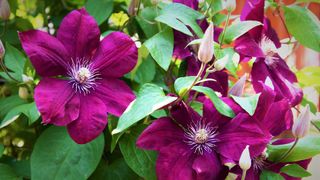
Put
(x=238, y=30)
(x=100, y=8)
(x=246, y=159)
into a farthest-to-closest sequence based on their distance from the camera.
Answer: (x=100, y=8)
(x=238, y=30)
(x=246, y=159)

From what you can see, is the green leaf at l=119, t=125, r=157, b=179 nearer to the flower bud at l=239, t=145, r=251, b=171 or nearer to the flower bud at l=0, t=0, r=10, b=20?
the flower bud at l=239, t=145, r=251, b=171

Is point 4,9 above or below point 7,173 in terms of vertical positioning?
above

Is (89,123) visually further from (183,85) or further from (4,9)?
Result: (4,9)

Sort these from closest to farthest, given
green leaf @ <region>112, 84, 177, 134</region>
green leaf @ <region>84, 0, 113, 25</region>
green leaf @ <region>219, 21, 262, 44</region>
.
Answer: green leaf @ <region>112, 84, 177, 134</region> < green leaf @ <region>219, 21, 262, 44</region> < green leaf @ <region>84, 0, 113, 25</region>

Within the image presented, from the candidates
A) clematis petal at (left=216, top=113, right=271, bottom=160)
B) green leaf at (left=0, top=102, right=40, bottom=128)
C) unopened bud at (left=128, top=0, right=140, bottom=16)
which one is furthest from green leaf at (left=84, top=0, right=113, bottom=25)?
clematis petal at (left=216, top=113, right=271, bottom=160)

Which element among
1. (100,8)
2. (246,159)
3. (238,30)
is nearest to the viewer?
(246,159)

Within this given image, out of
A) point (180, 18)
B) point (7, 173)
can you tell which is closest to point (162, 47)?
point (180, 18)
